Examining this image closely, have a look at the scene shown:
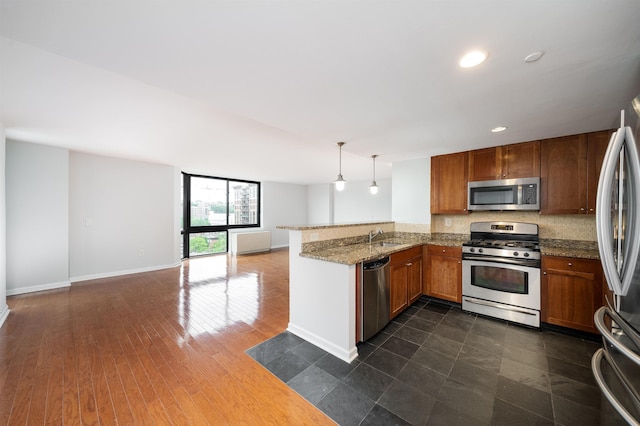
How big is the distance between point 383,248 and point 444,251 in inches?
43.8

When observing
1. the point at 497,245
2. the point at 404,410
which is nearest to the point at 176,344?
the point at 404,410

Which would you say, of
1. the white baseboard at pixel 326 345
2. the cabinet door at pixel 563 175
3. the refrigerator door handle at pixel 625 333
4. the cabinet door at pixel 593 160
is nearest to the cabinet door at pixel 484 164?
the cabinet door at pixel 563 175

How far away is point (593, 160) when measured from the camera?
2.71m

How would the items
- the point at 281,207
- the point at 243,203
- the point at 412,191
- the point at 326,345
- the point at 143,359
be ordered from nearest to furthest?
the point at 143,359, the point at 326,345, the point at 412,191, the point at 243,203, the point at 281,207

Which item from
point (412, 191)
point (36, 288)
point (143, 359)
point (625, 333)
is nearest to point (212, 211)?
point (36, 288)

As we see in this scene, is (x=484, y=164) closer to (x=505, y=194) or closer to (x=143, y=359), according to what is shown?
(x=505, y=194)

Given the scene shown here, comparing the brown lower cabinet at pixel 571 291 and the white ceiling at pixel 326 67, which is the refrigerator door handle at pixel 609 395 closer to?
the white ceiling at pixel 326 67

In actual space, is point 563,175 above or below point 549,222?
above

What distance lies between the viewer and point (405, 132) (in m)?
2.75

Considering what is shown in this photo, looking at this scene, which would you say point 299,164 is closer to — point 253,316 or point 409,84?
point 253,316

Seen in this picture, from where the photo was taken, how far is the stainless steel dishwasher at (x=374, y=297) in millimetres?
2326

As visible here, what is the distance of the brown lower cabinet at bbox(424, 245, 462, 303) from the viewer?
3230 millimetres

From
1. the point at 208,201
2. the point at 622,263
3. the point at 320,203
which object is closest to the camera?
A: the point at 622,263

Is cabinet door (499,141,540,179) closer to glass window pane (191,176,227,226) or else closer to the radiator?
the radiator
